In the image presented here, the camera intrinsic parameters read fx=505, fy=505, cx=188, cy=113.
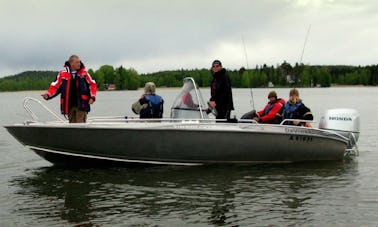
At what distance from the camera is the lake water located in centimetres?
641

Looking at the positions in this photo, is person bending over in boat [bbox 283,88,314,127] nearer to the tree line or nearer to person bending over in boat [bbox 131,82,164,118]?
person bending over in boat [bbox 131,82,164,118]

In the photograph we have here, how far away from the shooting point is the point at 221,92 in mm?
9625

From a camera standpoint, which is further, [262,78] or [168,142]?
[262,78]

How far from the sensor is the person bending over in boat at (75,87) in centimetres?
906

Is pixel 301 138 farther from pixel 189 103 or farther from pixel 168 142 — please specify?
pixel 168 142

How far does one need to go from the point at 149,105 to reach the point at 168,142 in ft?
3.75

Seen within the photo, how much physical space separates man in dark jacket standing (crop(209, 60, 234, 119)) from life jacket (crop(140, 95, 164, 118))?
105 centimetres

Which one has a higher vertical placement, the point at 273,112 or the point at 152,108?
the point at 152,108

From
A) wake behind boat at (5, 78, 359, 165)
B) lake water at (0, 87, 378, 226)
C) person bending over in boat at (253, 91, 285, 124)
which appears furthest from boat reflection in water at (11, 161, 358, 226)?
person bending over in boat at (253, 91, 285, 124)

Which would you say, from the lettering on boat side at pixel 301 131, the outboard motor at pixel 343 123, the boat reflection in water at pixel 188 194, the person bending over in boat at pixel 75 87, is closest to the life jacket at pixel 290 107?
the lettering on boat side at pixel 301 131

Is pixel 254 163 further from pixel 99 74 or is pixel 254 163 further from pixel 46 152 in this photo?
pixel 99 74

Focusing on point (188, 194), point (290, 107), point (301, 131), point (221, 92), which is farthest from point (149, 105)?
point (301, 131)

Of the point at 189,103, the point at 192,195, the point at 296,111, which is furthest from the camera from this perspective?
the point at 296,111

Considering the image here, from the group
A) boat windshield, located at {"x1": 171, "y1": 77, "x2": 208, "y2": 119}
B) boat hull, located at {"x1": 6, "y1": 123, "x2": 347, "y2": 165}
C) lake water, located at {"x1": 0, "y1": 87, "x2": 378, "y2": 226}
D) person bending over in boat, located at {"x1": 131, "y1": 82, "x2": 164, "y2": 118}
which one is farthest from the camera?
person bending over in boat, located at {"x1": 131, "y1": 82, "x2": 164, "y2": 118}
